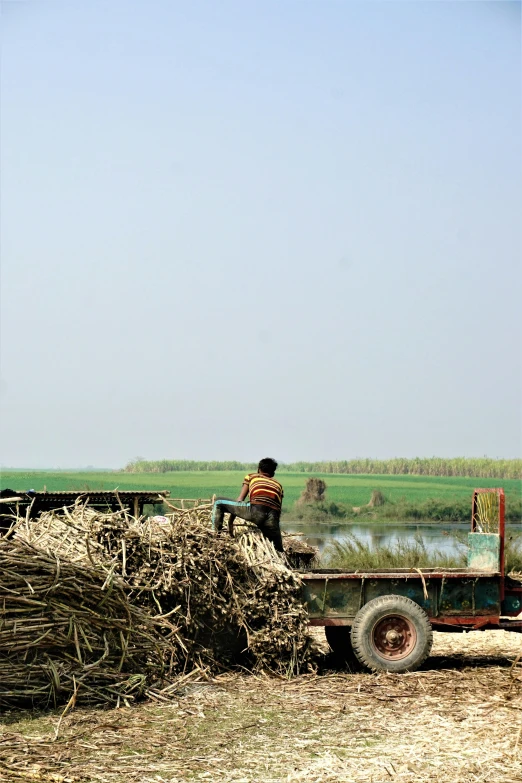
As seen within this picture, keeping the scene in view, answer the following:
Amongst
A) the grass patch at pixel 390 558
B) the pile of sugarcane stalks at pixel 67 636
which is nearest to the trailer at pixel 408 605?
the pile of sugarcane stalks at pixel 67 636

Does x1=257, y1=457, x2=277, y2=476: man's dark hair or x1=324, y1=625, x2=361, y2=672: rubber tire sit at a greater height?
x1=257, y1=457, x2=277, y2=476: man's dark hair

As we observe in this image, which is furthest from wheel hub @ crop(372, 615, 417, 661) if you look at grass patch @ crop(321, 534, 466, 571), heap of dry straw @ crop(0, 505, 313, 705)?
grass patch @ crop(321, 534, 466, 571)

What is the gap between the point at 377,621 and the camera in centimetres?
1099

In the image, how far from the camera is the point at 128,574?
413 inches

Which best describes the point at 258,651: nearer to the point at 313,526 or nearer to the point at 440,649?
the point at 440,649

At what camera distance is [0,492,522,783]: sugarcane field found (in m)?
7.49

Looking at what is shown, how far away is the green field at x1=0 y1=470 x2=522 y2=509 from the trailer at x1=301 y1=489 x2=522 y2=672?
2076 inches

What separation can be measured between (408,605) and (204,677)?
247cm

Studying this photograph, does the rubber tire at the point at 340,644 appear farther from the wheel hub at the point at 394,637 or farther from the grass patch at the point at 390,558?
the grass patch at the point at 390,558

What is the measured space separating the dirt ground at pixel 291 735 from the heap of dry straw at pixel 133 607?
0.34 m

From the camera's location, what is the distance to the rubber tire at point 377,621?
1088 cm

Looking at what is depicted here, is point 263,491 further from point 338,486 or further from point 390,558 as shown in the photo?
point 338,486

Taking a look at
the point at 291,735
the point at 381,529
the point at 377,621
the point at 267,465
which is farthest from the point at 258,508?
the point at 381,529

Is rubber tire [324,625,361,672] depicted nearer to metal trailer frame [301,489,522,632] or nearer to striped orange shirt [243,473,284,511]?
metal trailer frame [301,489,522,632]
